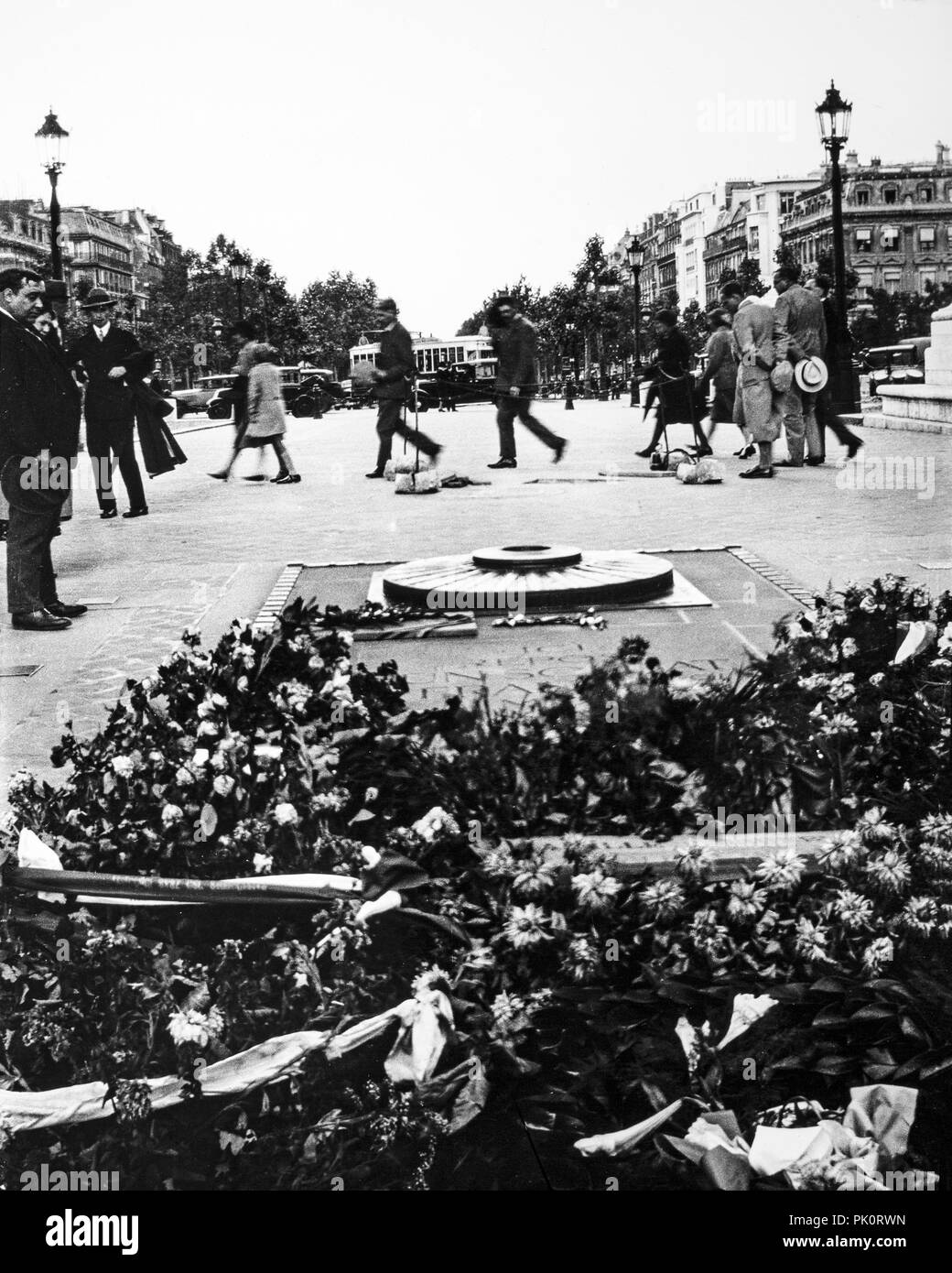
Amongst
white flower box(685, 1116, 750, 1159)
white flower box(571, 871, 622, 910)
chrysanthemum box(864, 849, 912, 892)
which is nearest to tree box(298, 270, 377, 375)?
white flower box(571, 871, 622, 910)

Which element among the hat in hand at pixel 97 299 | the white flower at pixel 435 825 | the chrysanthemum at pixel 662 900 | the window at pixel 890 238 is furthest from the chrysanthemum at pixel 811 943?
the hat in hand at pixel 97 299

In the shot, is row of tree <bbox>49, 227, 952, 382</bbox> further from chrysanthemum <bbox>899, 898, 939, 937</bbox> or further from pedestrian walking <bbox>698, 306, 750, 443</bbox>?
chrysanthemum <bbox>899, 898, 939, 937</bbox>

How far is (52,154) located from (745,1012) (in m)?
2.77

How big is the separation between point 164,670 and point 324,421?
77 cm

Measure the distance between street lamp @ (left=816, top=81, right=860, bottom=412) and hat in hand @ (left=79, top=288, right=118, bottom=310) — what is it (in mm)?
2022

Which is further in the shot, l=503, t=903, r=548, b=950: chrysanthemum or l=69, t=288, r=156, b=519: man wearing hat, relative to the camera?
l=69, t=288, r=156, b=519: man wearing hat

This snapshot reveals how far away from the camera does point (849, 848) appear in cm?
365

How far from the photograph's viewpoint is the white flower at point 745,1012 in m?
3.36

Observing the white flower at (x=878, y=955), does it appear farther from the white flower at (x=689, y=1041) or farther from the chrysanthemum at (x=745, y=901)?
the white flower at (x=689, y=1041)

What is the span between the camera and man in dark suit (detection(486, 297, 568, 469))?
427cm

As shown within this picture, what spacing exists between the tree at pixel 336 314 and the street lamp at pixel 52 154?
0.67 meters

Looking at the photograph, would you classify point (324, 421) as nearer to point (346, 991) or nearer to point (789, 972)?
point (346, 991)

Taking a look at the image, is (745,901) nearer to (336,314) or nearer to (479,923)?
(479,923)

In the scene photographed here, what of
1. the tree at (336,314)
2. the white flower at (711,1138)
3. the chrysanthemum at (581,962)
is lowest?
the white flower at (711,1138)
